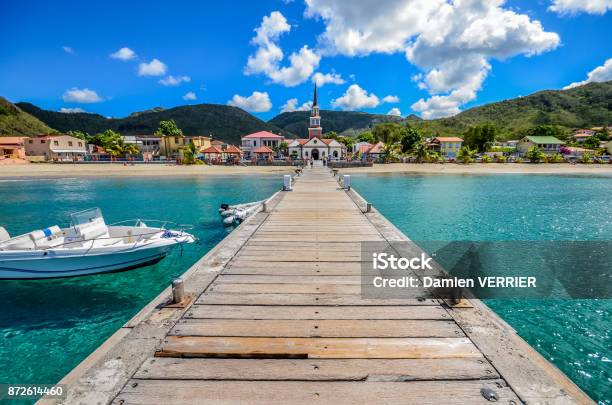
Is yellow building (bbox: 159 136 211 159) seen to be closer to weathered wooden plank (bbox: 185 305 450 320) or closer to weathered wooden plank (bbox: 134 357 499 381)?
weathered wooden plank (bbox: 185 305 450 320)

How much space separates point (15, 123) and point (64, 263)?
15959 centimetres

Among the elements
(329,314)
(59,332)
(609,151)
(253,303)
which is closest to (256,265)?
(253,303)

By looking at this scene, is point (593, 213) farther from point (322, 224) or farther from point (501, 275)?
point (322, 224)

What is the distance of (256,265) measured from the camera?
20.2ft

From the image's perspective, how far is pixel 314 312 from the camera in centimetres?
429

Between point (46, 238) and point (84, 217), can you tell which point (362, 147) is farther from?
point (46, 238)

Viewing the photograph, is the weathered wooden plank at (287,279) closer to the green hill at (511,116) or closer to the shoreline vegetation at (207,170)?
the shoreline vegetation at (207,170)

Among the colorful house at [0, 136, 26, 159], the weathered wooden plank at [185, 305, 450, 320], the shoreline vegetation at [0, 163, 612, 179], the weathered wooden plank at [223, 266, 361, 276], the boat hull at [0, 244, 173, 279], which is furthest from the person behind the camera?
the colorful house at [0, 136, 26, 159]

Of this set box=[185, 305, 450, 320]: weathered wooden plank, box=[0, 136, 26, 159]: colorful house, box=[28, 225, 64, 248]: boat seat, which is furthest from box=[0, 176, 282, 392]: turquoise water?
box=[0, 136, 26, 159]: colorful house

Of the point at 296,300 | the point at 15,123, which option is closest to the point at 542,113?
the point at 296,300

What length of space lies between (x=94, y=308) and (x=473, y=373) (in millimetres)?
9509

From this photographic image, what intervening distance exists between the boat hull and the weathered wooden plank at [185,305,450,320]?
6656 mm

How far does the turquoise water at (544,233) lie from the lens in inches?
241

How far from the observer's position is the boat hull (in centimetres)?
888
